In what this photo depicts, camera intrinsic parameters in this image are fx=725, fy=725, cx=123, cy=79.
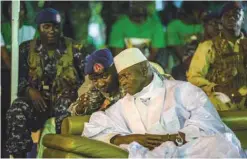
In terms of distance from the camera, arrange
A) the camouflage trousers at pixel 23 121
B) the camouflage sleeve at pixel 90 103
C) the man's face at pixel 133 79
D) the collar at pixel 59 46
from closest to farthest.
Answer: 1. the man's face at pixel 133 79
2. the camouflage sleeve at pixel 90 103
3. the camouflage trousers at pixel 23 121
4. the collar at pixel 59 46

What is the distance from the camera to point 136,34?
27.6 ft

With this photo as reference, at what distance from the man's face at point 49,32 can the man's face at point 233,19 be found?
1.73m

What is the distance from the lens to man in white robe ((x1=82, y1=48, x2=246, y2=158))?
5473mm

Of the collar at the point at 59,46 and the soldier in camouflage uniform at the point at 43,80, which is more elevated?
the collar at the point at 59,46

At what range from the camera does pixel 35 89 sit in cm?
731

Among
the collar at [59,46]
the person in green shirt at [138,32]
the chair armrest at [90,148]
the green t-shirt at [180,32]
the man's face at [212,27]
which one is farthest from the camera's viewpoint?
the green t-shirt at [180,32]

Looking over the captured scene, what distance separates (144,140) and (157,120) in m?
0.33

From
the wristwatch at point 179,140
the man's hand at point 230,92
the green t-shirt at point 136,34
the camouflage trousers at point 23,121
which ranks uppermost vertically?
the green t-shirt at point 136,34

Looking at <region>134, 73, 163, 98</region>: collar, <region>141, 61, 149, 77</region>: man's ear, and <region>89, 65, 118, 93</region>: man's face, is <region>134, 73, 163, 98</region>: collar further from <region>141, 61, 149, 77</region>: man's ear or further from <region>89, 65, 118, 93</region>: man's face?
<region>89, 65, 118, 93</region>: man's face

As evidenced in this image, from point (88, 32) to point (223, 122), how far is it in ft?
9.46

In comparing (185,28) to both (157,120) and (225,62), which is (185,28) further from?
(157,120)

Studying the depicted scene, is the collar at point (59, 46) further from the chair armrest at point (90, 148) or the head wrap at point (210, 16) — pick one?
the chair armrest at point (90, 148)

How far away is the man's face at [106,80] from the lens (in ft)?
21.2

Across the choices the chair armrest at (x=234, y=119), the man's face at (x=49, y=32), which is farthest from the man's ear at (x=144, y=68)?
the man's face at (x=49, y=32)
